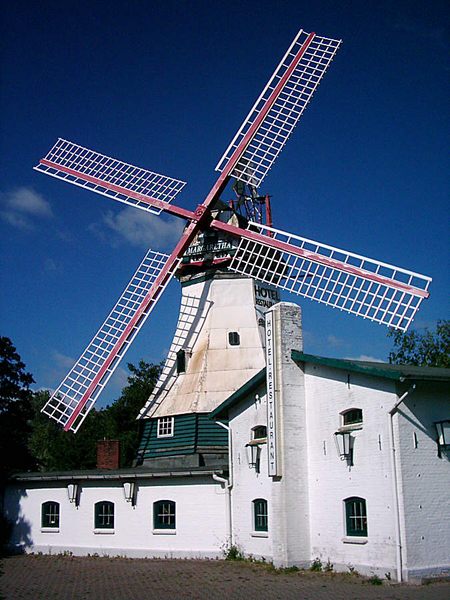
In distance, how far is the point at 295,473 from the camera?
1689 cm

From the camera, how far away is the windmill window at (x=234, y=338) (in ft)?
76.6

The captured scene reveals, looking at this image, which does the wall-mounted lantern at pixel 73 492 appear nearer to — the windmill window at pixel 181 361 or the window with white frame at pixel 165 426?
the window with white frame at pixel 165 426

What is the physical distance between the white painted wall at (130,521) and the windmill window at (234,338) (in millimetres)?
4989

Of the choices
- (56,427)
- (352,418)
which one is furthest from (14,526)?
(56,427)

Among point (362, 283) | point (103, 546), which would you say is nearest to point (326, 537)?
point (362, 283)

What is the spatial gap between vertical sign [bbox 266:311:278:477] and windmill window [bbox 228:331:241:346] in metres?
5.44

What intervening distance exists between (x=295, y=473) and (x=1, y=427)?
1653 centimetres

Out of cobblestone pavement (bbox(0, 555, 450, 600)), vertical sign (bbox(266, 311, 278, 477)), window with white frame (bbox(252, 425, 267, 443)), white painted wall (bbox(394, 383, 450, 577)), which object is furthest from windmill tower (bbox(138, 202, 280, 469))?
white painted wall (bbox(394, 383, 450, 577))

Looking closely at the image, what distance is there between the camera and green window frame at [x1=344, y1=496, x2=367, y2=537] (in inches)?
610

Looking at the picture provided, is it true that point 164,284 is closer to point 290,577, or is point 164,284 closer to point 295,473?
point 295,473

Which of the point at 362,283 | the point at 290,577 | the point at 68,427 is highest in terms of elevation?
the point at 362,283

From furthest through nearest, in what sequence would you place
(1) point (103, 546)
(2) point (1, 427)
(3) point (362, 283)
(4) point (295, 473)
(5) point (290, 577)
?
(2) point (1, 427)
(1) point (103, 546)
(3) point (362, 283)
(4) point (295, 473)
(5) point (290, 577)

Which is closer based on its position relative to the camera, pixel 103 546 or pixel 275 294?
pixel 103 546

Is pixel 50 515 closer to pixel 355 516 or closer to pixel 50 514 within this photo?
pixel 50 514
